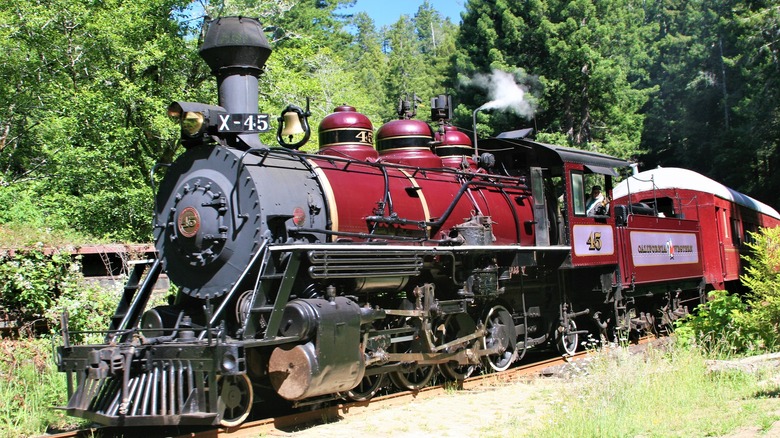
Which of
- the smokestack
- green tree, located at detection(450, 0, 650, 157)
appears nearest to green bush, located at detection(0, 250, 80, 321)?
the smokestack

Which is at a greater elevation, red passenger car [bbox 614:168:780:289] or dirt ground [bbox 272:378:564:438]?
red passenger car [bbox 614:168:780:289]

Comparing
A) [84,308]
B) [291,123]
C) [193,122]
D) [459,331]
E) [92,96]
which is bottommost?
[459,331]

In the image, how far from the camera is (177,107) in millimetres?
7750

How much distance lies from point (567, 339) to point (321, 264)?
651 centimetres

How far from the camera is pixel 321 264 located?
7184mm

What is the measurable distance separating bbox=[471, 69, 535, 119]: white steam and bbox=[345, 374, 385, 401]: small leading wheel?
22.9 meters

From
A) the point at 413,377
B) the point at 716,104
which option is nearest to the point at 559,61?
the point at 716,104

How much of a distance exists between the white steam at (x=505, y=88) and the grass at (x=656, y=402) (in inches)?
875

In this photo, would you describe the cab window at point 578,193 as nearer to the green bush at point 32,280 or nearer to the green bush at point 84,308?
the green bush at point 84,308

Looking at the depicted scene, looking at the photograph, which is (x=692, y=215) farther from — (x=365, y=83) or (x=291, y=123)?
(x=365, y=83)

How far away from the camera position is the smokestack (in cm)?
813

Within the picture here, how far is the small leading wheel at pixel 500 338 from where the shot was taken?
33.6ft

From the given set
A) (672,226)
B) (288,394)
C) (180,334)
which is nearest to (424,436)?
(288,394)

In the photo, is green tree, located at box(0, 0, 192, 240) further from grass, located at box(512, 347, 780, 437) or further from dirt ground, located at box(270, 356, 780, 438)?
grass, located at box(512, 347, 780, 437)
